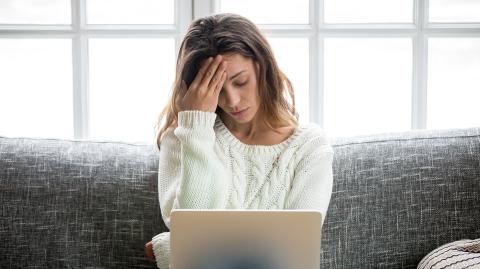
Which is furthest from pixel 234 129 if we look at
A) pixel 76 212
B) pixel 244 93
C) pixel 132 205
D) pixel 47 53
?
A: pixel 47 53

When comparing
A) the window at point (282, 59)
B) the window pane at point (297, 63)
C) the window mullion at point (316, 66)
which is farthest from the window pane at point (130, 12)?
the window mullion at point (316, 66)

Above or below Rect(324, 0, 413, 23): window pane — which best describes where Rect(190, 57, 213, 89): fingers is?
below

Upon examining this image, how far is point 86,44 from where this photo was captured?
8.52ft

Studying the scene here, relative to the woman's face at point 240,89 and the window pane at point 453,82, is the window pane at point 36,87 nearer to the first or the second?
the woman's face at point 240,89

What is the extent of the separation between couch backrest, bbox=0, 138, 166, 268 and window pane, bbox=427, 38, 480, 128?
110 centimetres

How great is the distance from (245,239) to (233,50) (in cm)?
70

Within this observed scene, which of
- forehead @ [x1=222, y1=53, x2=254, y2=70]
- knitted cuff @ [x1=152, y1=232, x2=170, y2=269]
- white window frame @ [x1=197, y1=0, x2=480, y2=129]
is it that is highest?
white window frame @ [x1=197, y1=0, x2=480, y2=129]

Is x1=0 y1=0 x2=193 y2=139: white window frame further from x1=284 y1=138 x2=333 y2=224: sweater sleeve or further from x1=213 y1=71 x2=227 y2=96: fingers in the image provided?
x1=284 y1=138 x2=333 y2=224: sweater sleeve

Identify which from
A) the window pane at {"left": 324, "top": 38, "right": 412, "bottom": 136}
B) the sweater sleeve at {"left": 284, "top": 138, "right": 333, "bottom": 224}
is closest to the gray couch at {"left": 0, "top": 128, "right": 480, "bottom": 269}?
the sweater sleeve at {"left": 284, "top": 138, "right": 333, "bottom": 224}

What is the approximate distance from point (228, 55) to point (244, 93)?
110 millimetres

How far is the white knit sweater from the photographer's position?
185 centimetres

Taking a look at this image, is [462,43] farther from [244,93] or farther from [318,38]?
[244,93]

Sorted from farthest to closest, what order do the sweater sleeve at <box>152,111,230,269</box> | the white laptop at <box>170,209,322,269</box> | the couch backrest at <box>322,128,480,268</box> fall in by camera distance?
the couch backrest at <box>322,128,480,268</box> → the sweater sleeve at <box>152,111,230,269</box> → the white laptop at <box>170,209,322,269</box>

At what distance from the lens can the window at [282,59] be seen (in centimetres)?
254
